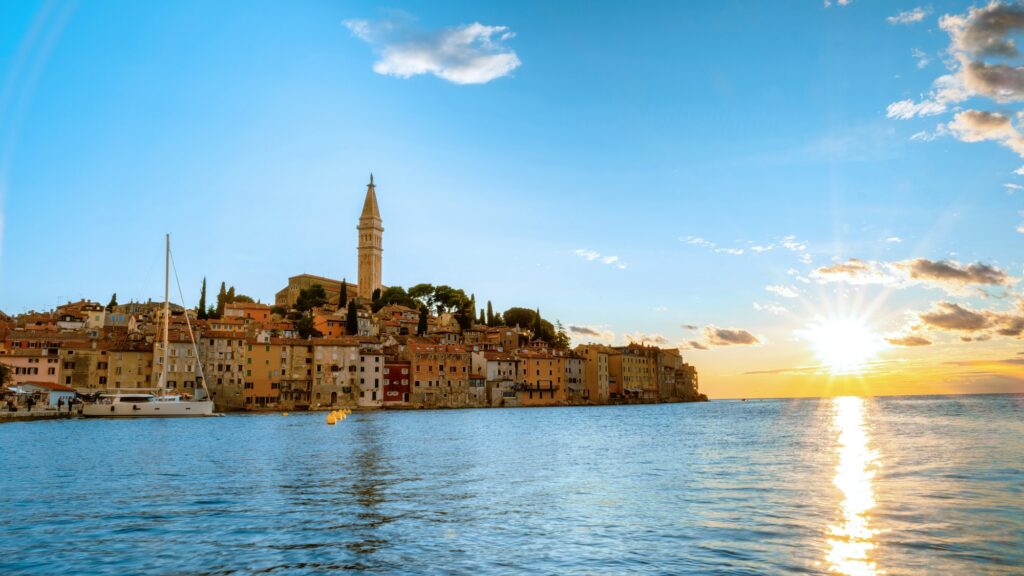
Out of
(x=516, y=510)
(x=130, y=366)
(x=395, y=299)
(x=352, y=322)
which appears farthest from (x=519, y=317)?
(x=516, y=510)

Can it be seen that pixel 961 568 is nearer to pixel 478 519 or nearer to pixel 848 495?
pixel 848 495

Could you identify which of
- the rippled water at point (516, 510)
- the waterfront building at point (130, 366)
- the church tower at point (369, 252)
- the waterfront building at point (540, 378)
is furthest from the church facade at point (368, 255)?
the rippled water at point (516, 510)

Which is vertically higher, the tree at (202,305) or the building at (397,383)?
the tree at (202,305)

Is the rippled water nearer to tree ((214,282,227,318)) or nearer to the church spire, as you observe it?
tree ((214,282,227,318))

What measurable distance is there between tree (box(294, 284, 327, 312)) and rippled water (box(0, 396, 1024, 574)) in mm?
103928

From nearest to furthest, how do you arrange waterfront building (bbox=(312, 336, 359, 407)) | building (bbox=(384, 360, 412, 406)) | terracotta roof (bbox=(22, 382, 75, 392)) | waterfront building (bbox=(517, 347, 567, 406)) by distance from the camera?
1. terracotta roof (bbox=(22, 382, 75, 392))
2. waterfront building (bbox=(312, 336, 359, 407))
3. building (bbox=(384, 360, 412, 406))
4. waterfront building (bbox=(517, 347, 567, 406))

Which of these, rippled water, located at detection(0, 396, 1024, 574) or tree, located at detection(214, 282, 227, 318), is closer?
rippled water, located at detection(0, 396, 1024, 574)

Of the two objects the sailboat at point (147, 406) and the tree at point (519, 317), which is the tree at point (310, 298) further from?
the sailboat at point (147, 406)

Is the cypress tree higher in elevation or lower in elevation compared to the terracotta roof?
higher

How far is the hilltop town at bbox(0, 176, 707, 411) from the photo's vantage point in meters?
83.8

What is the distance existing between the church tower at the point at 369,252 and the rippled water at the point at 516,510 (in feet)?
437

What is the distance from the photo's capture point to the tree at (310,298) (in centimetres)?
13800

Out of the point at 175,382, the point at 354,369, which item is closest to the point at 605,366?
the point at 354,369

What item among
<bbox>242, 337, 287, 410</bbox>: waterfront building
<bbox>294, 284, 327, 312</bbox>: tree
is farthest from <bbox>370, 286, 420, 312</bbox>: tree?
<bbox>242, 337, 287, 410</bbox>: waterfront building
